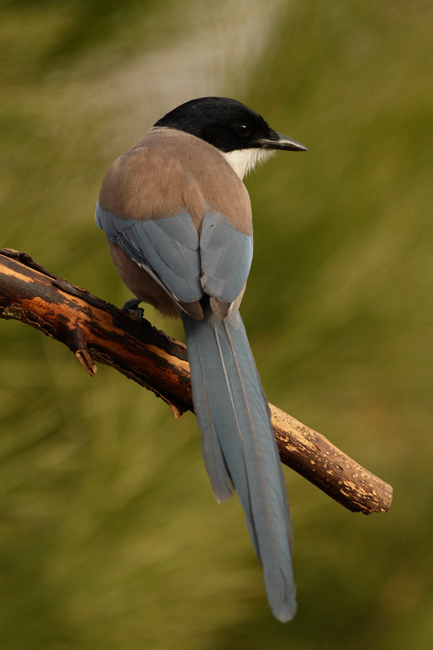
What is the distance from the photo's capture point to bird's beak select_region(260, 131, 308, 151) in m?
1.81

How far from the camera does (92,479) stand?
5.35 ft

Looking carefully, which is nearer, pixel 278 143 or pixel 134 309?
pixel 134 309

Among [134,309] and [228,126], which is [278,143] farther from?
[134,309]

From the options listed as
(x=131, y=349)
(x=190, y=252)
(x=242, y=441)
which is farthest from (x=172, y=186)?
(x=242, y=441)

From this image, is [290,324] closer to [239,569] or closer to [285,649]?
[239,569]

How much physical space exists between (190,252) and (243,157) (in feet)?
1.99

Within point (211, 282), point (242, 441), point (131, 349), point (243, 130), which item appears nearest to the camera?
point (242, 441)

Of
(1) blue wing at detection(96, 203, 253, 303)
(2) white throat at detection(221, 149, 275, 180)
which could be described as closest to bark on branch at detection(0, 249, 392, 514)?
(1) blue wing at detection(96, 203, 253, 303)

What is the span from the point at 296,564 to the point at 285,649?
0.78 ft

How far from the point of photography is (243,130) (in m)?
1.81

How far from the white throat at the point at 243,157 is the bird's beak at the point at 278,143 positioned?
2cm

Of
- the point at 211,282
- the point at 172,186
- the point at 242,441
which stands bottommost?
the point at 242,441

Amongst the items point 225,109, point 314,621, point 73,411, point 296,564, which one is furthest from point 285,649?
point 225,109

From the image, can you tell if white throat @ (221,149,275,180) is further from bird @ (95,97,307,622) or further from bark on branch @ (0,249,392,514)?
bark on branch @ (0,249,392,514)
